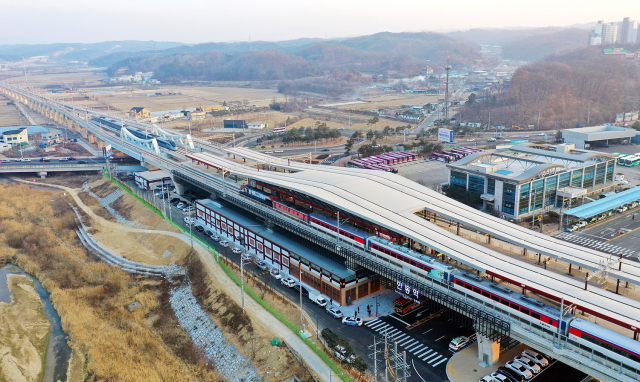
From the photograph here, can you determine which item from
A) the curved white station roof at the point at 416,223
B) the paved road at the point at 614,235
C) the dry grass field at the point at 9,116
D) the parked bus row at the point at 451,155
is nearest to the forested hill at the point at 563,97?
the parked bus row at the point at 451,155

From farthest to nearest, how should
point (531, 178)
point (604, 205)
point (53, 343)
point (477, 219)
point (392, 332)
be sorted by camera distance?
point (604, 205), point (531, 178), point (477, 219), point (53, 343), point (392, 332)

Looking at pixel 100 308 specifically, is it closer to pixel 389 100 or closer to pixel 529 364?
pixel 529 364

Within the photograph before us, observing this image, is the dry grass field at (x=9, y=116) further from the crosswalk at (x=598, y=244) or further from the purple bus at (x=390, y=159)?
the crosswalk at (x=598, y=244)

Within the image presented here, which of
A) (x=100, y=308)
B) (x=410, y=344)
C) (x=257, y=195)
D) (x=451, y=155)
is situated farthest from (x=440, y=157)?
(x=100, y=308)

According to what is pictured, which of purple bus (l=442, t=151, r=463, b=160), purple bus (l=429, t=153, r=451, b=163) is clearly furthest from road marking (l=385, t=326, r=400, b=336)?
purple bus (l=442, t=151, r=463, b=160)

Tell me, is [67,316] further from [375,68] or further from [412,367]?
[375,68]
